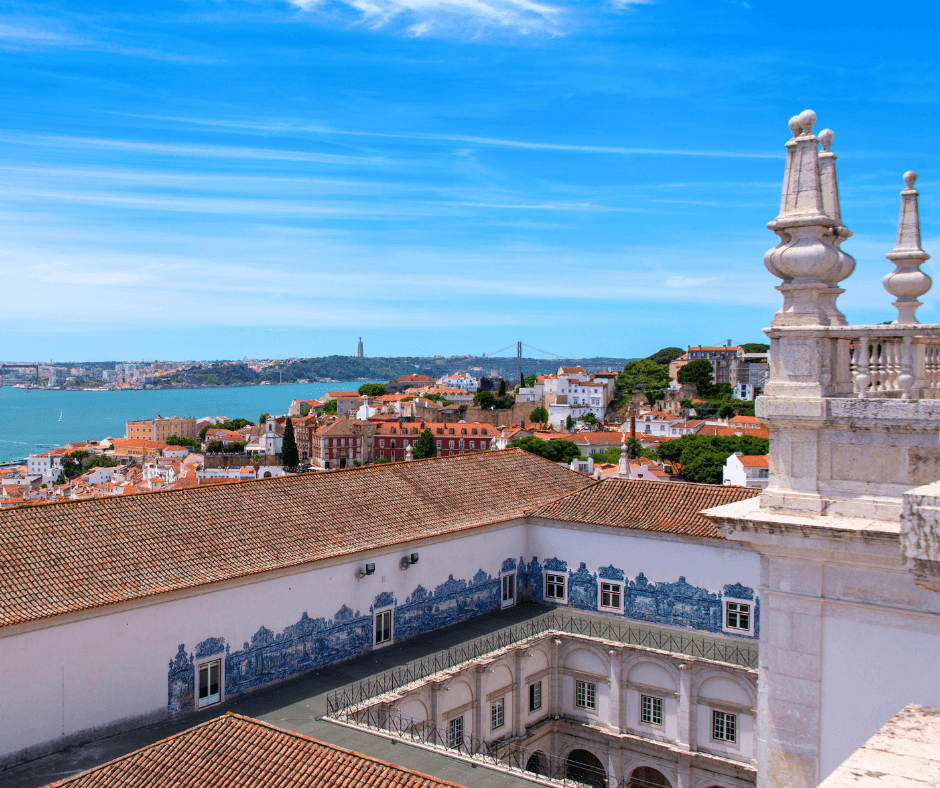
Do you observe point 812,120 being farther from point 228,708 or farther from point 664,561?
point 664,561

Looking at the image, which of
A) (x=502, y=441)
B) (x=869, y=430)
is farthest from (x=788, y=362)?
(x=502, y=441)

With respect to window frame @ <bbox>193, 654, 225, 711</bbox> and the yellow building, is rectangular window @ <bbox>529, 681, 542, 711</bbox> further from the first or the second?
the yellow building

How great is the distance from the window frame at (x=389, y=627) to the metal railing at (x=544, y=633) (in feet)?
3.86

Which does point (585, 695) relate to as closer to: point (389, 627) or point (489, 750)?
point (489, 750)

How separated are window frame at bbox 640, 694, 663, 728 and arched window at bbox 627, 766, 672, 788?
1.13 m

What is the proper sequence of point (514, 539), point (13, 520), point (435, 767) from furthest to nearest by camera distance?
1. point (514, 539)
2. point (13, 520)
3. point (435, 767)

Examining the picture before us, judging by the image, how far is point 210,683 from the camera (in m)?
15.2

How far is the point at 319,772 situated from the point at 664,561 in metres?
12.1

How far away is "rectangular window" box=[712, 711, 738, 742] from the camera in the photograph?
60.6ft

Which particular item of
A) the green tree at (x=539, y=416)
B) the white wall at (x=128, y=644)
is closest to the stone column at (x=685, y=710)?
the white wall at (x=128, y=644)

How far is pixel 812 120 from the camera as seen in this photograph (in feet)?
22.8

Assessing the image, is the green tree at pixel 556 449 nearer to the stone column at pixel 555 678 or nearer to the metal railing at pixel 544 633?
the metal railing at pixel 544 633

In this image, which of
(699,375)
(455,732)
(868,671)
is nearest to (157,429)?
(699,375)

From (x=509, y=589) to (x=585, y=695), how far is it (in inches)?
137
